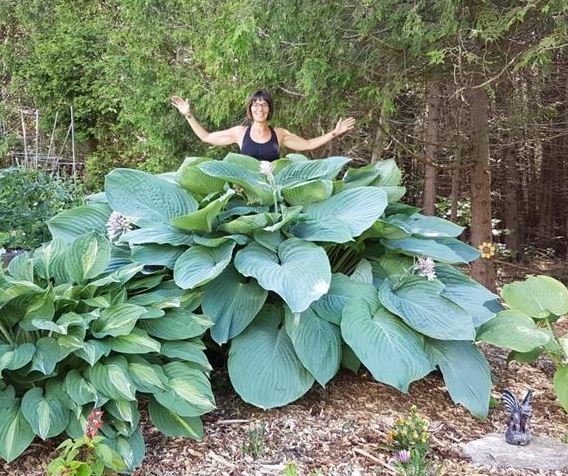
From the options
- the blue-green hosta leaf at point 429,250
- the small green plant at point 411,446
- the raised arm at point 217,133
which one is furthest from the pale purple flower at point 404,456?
the raised arm at point 217,133

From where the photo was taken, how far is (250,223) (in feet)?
7.15

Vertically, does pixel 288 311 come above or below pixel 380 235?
below

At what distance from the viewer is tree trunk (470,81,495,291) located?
413cm

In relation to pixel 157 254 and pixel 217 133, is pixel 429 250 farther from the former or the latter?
pixel 217 133

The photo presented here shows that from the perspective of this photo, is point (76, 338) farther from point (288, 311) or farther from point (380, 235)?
point (380, 235)

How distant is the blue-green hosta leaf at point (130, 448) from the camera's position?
1.62 meters

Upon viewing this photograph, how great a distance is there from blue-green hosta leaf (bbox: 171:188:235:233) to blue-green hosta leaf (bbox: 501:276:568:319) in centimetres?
126

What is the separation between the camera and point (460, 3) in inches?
113

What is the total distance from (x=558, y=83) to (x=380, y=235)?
423 cm

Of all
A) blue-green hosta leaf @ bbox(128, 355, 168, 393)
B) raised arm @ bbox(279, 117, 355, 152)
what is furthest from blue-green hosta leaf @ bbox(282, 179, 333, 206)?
raised arm @ bbox(279, 117, 355, 152)

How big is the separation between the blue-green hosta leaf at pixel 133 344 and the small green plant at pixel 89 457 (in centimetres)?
25

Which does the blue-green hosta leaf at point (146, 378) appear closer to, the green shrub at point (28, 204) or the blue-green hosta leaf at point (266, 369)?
the blue-green hosta leaf at point (266, 369)

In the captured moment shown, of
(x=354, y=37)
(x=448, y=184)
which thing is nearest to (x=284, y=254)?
(x=354, y=37)

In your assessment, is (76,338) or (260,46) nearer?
(76,338)
